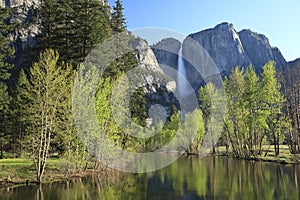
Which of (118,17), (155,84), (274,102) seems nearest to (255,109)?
(274,102)

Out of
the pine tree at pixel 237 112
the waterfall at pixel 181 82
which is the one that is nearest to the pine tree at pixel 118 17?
the pine tree at pixel 237 112

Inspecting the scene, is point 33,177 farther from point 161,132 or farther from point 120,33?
point 161,132

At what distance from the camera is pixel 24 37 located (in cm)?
12756

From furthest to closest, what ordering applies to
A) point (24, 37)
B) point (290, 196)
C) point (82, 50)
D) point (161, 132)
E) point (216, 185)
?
1. point (24, 37)
2. point (161, 132)
3. point (82, 50)
4. point (216, 185)
5. point (290, 196)

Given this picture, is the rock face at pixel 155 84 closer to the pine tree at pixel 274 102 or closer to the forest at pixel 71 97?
the forest at pixel 71 97

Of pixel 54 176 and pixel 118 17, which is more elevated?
pixel 118 17

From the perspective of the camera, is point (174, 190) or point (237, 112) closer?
point (174, 190)

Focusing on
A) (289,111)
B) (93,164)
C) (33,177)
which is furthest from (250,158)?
(33,177)

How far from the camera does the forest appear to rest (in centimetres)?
2702

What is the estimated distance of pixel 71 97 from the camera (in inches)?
1169

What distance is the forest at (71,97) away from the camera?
88.6 feet

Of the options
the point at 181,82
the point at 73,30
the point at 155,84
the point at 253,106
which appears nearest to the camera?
the point at 73,30

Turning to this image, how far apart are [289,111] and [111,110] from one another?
1229 inches

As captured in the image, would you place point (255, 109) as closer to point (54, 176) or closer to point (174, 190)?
point (174, 190)
